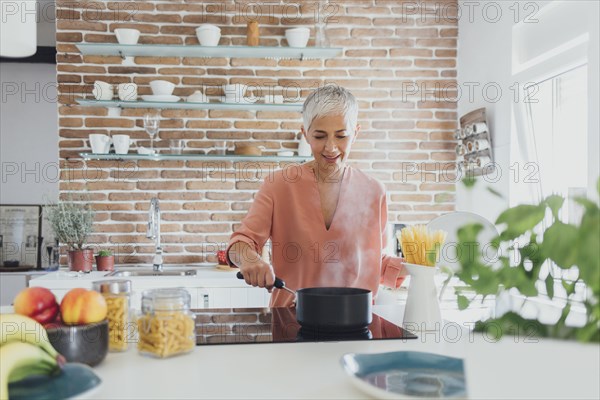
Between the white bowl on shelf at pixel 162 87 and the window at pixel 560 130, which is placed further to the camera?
the white bowl on shelf at pixel 162 87

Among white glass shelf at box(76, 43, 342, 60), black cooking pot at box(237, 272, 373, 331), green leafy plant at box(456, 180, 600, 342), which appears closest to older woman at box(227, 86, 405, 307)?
black cooking pot at box(237, 272, 373, 331)

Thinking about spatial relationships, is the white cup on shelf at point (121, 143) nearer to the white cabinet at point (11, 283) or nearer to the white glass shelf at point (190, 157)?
the white glass shelf at point (190, 157)

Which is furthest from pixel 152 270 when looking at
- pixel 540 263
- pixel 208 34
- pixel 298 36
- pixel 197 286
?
pixel 540 263

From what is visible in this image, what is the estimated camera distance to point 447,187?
3.94 metres

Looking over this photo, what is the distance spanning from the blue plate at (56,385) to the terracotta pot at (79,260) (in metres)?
2.60

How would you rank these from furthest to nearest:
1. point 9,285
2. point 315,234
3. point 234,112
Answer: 1. point 9,285
2. point 234,112
3. point 315,234

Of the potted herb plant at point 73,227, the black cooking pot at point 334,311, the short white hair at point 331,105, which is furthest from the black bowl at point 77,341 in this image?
the potted herb plant at point 73,227

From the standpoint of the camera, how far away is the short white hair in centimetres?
195

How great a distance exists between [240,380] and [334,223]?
3.45ft

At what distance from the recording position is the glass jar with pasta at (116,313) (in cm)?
128

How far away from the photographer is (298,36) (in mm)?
3691

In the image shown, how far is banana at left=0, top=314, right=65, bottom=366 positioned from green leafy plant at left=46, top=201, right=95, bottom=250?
2621mm

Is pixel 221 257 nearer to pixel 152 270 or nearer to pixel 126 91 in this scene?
pixel 152 270

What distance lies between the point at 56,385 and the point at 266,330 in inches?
25.7
